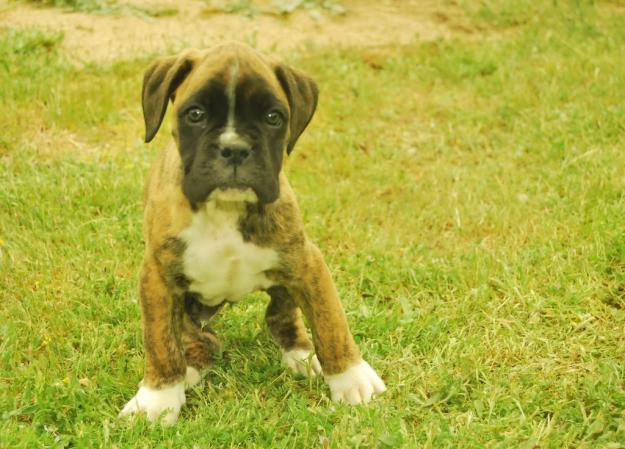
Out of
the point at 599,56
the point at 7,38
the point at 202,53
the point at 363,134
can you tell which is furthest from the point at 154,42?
the point at 202,53

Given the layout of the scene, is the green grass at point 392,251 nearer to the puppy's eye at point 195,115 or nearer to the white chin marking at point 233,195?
the white chin marking at point 233,195

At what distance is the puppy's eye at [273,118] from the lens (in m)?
3.63

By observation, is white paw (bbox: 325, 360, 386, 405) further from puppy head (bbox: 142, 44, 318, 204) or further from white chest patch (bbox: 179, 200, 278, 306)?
puppy head (bbox: 142, 44, 318, 204)

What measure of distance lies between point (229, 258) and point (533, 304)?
1.85m

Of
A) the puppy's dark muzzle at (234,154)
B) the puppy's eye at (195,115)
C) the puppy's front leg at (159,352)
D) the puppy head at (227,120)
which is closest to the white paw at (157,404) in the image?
the puppy's front leg at (159,352)

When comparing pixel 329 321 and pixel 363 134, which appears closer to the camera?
pixel 329 321

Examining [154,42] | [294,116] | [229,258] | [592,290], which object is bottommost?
[154,42]

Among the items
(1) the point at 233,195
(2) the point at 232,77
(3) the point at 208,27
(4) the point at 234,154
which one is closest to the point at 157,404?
(1) the point at 233,195

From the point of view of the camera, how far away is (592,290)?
15.8ft

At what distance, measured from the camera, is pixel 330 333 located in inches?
158

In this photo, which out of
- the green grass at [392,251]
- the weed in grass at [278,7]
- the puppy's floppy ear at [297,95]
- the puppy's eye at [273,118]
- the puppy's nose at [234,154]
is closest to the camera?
the puppy's nose at [234,154]

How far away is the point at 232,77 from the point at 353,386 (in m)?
1.54

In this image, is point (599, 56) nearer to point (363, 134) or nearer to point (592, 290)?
point (363, 134)

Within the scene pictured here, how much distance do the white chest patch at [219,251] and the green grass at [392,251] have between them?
63 cm
